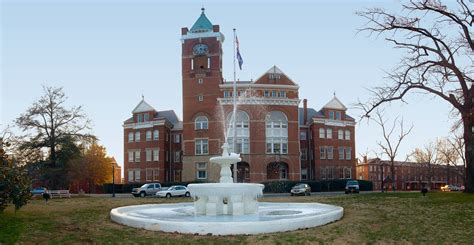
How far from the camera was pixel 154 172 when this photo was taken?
7744 centimetres

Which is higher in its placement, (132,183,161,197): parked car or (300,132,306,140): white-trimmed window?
(300,132,306,140): white-trimmed window

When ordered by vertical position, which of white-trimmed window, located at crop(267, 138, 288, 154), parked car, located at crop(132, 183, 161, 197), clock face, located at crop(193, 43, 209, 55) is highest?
clock face, located at crop(193, 43, 209, 55)

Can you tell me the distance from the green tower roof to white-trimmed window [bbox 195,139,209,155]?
608 inches

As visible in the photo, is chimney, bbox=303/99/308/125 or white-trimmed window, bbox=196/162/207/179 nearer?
white-trimmed window, bbox=196/162/207/179

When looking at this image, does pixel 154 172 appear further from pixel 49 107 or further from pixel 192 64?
pixel 49 107

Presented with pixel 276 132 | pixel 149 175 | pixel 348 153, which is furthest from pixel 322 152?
pixel 149 175

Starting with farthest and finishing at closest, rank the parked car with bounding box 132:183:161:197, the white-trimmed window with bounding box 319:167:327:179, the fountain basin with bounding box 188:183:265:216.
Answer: the white-trimmed window with bounding box 319:167:327:179
the parked car with bounding box 132:183:161:197
the fountain basin with bounding box 188:183:265:216

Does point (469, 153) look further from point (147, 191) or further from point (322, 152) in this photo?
point (322, 152)

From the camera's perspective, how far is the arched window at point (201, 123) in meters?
71.6

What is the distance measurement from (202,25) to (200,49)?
365 cm

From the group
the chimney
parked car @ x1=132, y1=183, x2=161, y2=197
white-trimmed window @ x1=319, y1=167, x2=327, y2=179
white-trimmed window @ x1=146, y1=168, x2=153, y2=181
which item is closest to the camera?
parked car @ x1=132, y1=183, x2=161, y2=197

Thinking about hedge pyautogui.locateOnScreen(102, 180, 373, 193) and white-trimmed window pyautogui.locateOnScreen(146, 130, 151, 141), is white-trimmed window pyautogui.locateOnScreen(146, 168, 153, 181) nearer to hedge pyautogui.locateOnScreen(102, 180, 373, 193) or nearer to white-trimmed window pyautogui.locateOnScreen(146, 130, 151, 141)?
white-trimmed window pyautogui.locateOnScreen(146, 130, 151, 141)

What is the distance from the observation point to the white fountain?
14.7 metres

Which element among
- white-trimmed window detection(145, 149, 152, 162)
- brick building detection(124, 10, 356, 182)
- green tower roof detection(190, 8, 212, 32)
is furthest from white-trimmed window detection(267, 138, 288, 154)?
white-trimmed window detection(145, 149, 152, 162)
